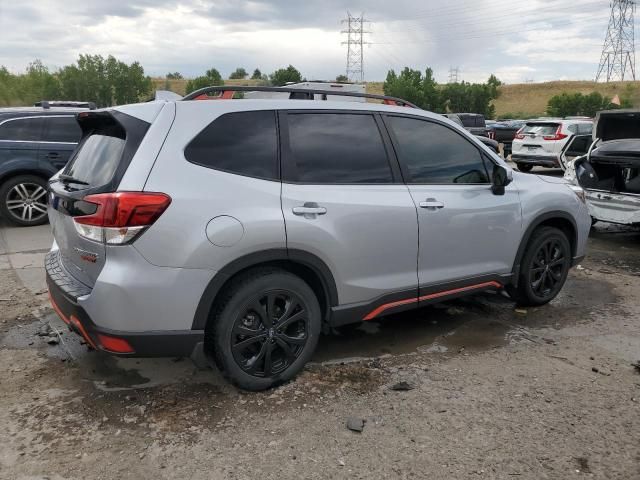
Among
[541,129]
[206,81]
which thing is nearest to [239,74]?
[206,81]

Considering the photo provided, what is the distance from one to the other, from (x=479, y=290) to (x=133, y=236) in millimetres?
2731

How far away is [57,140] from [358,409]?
7287 millimetres

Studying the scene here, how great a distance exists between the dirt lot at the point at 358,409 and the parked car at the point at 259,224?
1.22 feet

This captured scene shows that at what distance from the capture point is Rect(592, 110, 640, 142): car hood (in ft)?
26.7

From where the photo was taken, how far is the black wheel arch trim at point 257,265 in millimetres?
3037

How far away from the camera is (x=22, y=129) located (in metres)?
8.42

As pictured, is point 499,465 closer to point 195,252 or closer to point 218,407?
point 218,407

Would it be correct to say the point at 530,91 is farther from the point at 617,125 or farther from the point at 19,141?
the point at 19,141

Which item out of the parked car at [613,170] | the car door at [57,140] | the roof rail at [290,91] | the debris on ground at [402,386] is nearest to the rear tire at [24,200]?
the car door at [57,140]

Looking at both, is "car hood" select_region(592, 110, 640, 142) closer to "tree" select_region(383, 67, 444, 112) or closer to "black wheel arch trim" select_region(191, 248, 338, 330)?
"black wheel arch trim" select_region(191, 248, 338, 330)

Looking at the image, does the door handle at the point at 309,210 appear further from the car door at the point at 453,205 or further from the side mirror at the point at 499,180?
the side mirror at the point at 499,180

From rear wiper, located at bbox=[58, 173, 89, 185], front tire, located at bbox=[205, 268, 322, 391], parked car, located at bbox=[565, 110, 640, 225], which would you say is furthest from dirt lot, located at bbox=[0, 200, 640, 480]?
parked car, located at bbox=[565, 110, 640, 225]

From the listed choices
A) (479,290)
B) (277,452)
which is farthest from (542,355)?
(277,452)

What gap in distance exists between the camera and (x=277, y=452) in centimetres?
284
